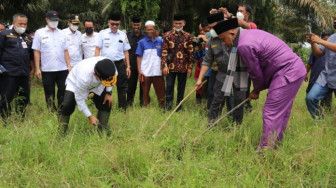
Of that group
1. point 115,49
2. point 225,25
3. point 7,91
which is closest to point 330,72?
point 225,25

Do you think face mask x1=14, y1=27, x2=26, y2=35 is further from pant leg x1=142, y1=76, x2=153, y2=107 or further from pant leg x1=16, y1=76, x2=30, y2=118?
pant leg x1=142, y1=76, x2=153, y2=107

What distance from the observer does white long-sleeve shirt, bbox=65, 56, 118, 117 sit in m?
3.88

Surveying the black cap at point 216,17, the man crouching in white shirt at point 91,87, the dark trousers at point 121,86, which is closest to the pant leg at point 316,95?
the black cap at point 216,17

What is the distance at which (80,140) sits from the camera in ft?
13.1

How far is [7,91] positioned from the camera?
16.9 feet

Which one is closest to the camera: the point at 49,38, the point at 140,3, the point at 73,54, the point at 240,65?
the point at 240,65

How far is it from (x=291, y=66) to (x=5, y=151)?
3.06 meters

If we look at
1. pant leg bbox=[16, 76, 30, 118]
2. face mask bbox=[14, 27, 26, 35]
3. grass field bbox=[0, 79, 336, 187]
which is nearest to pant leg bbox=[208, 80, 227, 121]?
grass field bbox=[0, 79, 336, 187]

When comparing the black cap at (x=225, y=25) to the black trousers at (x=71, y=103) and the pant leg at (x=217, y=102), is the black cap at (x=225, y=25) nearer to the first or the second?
the pant leg at (x=217, y=102)

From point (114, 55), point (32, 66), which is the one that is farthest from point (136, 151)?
point (32, 66)

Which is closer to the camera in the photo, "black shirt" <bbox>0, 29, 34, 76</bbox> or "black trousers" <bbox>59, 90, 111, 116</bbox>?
"black trousers" <bbox>59, 90, 111, 116</bbox>

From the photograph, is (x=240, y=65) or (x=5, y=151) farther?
(x=240, y=65)

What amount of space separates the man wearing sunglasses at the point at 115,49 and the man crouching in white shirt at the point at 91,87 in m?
1.54

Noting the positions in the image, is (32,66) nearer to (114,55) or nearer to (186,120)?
(114,55)
